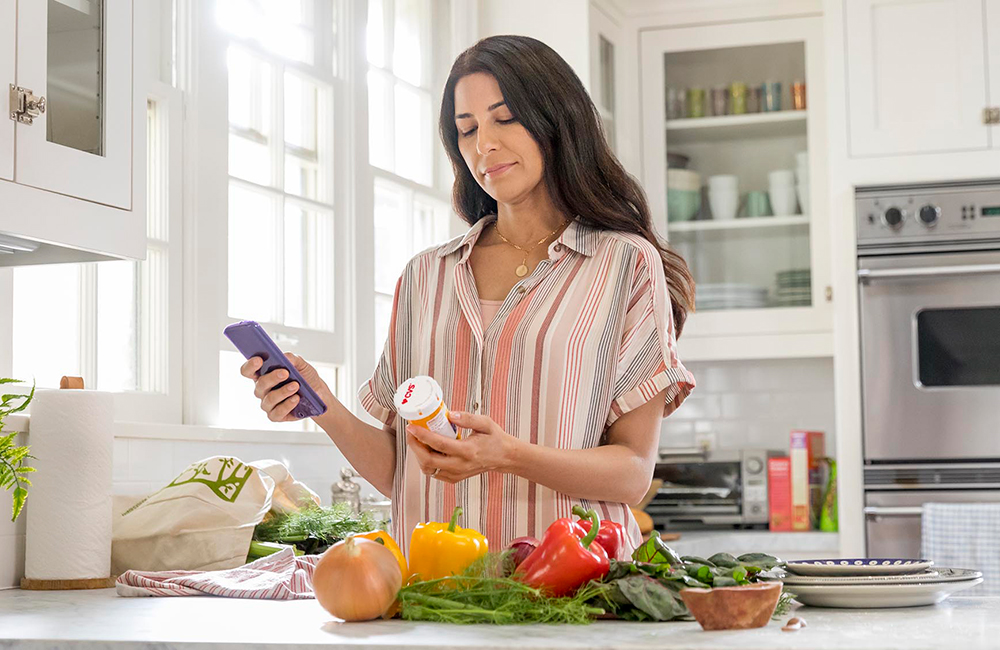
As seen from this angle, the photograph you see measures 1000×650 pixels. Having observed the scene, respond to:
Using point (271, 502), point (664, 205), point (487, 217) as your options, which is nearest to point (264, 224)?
point (271, 502)

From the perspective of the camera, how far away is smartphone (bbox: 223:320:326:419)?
147 cm

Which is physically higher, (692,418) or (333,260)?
(333,260)

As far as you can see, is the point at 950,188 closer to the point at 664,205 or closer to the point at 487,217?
the point at 664,205

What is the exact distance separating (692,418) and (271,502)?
2751mm

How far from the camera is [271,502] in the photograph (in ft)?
7.17

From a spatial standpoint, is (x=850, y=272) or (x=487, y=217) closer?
(x=487, y=217)

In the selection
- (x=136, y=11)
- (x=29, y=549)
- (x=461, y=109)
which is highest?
(x=136, y=11)

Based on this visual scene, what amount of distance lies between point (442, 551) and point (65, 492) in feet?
2.90

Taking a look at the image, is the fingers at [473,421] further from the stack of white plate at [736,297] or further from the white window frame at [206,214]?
the stack of white plate at [736,297]

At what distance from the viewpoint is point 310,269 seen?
10.4ft

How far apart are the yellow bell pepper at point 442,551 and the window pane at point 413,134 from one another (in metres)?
2.44

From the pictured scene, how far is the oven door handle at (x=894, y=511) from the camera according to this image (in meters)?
3.66

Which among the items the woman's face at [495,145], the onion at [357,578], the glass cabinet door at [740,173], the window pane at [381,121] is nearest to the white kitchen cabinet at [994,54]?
the glass cabinet door at [740,173]

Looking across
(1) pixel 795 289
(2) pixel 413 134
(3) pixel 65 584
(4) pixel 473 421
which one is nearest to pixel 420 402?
(4) pixel 473 421
